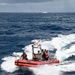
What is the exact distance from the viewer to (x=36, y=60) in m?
35.0

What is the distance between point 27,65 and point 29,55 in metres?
9.73

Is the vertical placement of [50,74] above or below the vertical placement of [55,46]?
below

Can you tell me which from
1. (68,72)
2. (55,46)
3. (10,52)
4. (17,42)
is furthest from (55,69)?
(17,42)

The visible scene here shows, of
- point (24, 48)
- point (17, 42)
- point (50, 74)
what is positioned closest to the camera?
point (50, 74)

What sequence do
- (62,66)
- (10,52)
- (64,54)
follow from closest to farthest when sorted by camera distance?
1. (62,66)
2. (64,54)
3. (10,52)

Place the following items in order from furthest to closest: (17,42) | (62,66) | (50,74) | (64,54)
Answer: (17,42) < (64,54) < (62,66) < (50,74)

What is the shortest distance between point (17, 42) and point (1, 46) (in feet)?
21.4

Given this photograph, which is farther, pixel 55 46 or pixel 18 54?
pixel 55 46

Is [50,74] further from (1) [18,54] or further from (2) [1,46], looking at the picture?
(2) [1,46]

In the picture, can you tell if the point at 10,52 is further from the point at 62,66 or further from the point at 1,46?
the point at 62,66

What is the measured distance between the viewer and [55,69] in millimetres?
34625

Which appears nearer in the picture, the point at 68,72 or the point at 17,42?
the point at 68,72

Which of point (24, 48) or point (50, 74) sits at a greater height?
point (24, 48)

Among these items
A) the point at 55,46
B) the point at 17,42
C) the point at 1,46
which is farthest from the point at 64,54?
the point at 17,42
